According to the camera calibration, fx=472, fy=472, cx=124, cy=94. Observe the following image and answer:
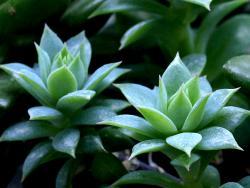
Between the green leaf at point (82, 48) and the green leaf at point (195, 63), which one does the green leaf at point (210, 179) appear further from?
the green leaf at point (82, 48)

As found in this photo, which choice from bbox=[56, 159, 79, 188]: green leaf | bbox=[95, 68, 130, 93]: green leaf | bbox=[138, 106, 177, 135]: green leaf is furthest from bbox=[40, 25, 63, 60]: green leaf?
bbox=[138, 106, 177, 135]: green leaf

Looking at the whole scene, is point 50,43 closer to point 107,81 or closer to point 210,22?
point 107,81

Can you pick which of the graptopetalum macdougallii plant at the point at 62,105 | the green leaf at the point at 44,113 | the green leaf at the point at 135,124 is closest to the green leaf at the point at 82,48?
the graptopetalum macdougallii plant at the point at 62,105

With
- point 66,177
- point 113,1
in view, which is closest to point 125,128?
point 66,177

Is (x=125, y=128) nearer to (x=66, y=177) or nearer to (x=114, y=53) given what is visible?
(x=66, y=177)

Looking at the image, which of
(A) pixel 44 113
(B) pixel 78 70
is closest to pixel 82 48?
(B) pixel 78 70

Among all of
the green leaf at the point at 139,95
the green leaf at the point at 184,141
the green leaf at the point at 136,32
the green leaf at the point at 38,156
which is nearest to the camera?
the green leaf at the point at 184,141
